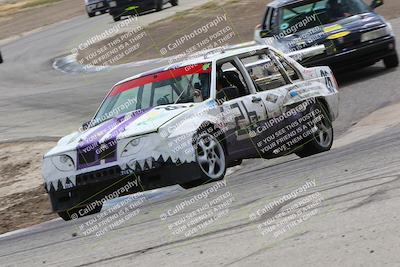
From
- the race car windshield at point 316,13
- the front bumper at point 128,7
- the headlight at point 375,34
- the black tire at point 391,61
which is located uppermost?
the race car windshield at point 316,13

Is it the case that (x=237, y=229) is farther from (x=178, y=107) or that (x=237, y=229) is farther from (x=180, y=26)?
(x=180, y=26)

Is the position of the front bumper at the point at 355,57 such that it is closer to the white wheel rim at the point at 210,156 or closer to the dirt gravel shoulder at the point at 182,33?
the white wheel rim at the point at 210,156

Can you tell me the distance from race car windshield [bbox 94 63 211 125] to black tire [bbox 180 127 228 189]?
60 cm

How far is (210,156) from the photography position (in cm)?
847

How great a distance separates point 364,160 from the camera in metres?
8.12

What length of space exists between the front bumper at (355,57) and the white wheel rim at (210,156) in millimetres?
6442

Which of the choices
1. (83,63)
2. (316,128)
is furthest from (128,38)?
(316,128)

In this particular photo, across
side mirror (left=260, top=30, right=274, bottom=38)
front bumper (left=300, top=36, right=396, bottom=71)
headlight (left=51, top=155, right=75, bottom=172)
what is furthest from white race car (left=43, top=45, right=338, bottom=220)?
side mirror (left=260, top=30, right=274, bottom=38)

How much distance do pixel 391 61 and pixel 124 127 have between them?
8.45 m

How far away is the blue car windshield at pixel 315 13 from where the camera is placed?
1524 cm

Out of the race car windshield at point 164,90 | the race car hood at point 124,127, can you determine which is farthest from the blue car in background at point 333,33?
the race car hood at point 124,127

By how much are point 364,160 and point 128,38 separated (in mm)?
20842

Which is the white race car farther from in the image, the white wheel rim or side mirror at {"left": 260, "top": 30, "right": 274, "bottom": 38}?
side mirror at {"left": 260, "top": 30, "right": 274, "bottom": 38}

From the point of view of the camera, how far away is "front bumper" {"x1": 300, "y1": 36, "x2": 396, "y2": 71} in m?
14.8
